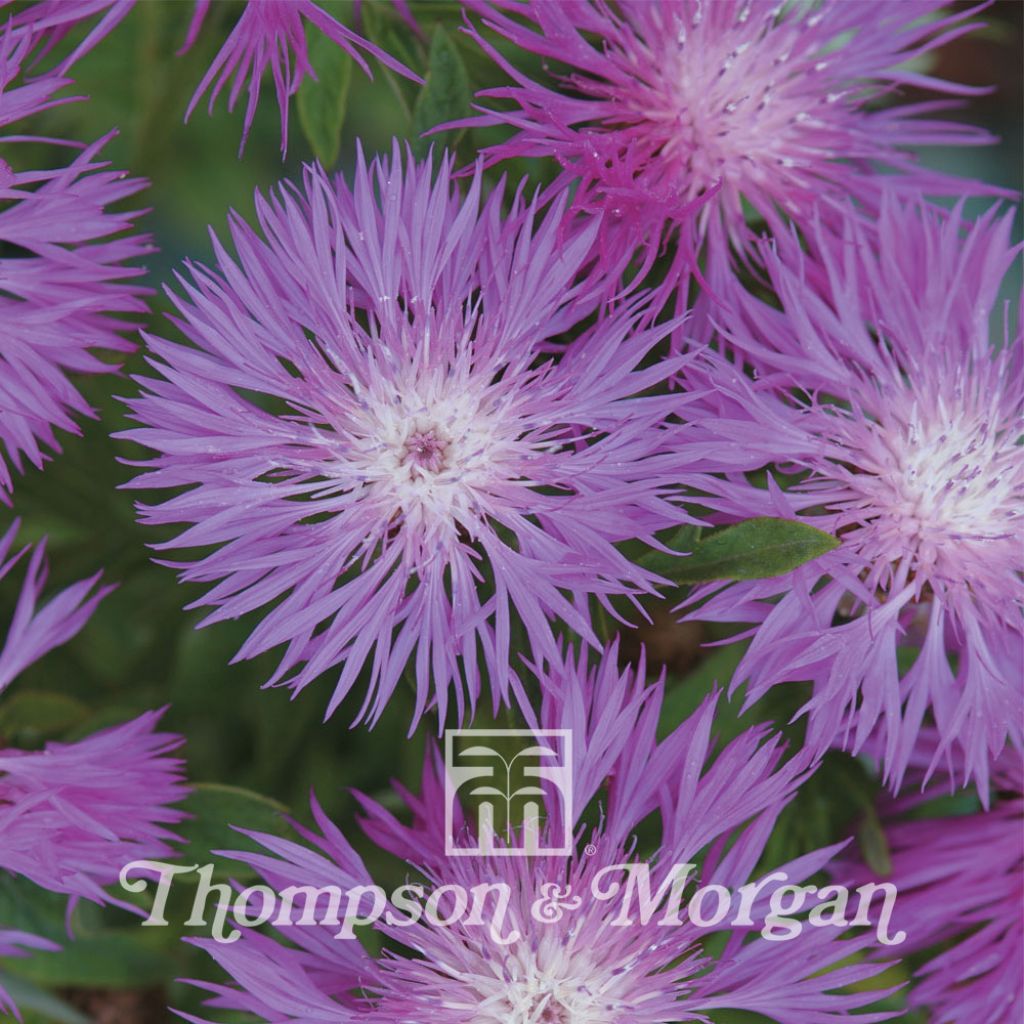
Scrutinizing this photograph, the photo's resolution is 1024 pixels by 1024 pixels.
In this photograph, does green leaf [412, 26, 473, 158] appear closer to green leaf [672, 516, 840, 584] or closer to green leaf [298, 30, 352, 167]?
green leaf [298, 30, 352, 167]

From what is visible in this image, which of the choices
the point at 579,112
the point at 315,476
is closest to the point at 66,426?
Answer: the point at 315,476

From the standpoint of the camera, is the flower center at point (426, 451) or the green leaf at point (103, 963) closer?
the flower center at point (426, 451)

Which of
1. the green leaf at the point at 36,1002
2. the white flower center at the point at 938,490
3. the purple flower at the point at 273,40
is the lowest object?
the green leaf at the point at 36,1002

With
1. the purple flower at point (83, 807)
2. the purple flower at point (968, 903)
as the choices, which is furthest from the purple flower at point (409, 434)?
the purple flower at point (968, 903)

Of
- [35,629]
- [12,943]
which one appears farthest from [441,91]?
[12,943]

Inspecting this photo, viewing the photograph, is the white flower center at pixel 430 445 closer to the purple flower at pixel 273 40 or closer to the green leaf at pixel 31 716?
the purple flower at pixel 273 40

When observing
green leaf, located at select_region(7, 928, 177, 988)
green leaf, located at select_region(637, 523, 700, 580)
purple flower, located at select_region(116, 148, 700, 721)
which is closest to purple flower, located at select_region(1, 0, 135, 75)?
purple flower, located at select_region(116, 148, 700, 721)

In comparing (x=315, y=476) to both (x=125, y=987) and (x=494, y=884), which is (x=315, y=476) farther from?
(x=125, y=987)
